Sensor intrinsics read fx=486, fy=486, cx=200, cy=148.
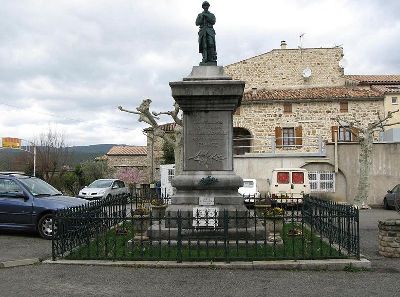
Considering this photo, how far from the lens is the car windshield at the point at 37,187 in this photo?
498 inches

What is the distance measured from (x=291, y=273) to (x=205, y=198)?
2.92 metres

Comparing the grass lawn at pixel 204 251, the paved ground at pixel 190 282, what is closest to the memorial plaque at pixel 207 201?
the grass lawn at pixel 204 251

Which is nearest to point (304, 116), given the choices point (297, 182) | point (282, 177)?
point (282, 177)

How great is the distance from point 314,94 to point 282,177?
48.6 ft

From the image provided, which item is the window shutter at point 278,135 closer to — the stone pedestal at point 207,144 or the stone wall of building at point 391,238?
the stone pedestal at point 207,144

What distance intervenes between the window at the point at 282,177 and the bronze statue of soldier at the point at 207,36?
1277 cm

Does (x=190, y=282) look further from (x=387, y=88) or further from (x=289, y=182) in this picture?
(x=387, y=88)

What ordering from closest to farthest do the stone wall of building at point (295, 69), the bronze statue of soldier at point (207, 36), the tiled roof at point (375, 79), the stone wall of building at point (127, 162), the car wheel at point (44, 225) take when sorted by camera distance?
1. the bronze statue of soldier at point (207, 36)
2. the car wheel at point (44, 225)
3. the stone wall of building at point (295, 69)
4. the tiled roof at point (375, 79)
5. the stone wall of building at point (127, 162)

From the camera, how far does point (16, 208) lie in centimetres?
1212

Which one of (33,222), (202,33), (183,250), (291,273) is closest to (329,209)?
(291,273)

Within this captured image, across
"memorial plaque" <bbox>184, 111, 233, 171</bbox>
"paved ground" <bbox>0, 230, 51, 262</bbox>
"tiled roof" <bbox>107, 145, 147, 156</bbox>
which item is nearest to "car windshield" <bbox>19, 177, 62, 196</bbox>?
"paved ground" <bbox>0, 230, 51, 262</bbox>

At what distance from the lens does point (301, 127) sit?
36.2m

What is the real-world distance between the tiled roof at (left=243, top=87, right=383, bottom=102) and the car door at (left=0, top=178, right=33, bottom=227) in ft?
84.7

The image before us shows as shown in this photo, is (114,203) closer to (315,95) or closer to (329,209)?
(329,209)
